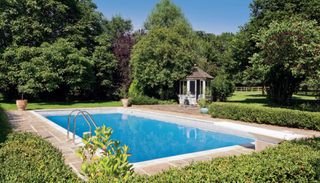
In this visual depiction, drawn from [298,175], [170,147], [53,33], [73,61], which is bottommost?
[170,147]

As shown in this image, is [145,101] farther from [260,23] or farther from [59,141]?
[59,141]

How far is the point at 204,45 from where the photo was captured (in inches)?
1705

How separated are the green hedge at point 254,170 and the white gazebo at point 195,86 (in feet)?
57.4

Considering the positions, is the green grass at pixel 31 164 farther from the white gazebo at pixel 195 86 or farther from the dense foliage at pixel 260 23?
the white gazebo at pixel 195 86


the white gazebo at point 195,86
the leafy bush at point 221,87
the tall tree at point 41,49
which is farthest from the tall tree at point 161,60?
the tall tree at point 41,49

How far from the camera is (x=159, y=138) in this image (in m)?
12.2

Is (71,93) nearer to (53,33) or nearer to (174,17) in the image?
(53,33)

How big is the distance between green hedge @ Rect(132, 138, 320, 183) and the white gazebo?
1749cm

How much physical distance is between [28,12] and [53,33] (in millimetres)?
2963

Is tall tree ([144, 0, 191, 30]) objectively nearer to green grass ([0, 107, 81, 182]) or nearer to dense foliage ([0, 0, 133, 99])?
dense foliage ([0, 0, 133, 99])

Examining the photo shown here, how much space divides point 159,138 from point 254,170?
8.77m

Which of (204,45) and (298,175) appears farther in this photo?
(204,45)

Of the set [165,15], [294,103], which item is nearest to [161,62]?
[294,103]

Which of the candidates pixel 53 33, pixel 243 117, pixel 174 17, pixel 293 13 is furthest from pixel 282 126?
pixel 174 17
